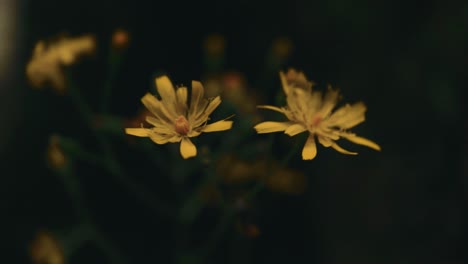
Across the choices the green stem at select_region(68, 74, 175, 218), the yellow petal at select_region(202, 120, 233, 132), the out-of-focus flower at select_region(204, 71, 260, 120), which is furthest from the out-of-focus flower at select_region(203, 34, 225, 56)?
the yellow petal at select_region(202, 120, 233, 132)

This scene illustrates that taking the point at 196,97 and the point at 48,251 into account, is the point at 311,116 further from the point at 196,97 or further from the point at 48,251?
the point at 48,251

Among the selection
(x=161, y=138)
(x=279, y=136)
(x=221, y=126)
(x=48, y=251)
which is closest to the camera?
(x=221, y=126)

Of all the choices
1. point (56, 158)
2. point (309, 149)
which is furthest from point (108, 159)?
point (309, 149)

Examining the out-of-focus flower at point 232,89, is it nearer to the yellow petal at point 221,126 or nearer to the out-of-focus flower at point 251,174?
the out-of-focus flower at point 251,174

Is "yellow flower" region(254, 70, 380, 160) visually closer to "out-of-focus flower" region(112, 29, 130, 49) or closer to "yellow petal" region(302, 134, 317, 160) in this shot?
"yellow petal" region(302, 134, 317, 160)

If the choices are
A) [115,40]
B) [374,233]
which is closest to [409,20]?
[374,233]

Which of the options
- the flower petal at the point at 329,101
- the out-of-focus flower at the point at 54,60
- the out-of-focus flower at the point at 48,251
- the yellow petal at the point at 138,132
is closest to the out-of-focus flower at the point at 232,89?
the flower petal at the point at 329,101
